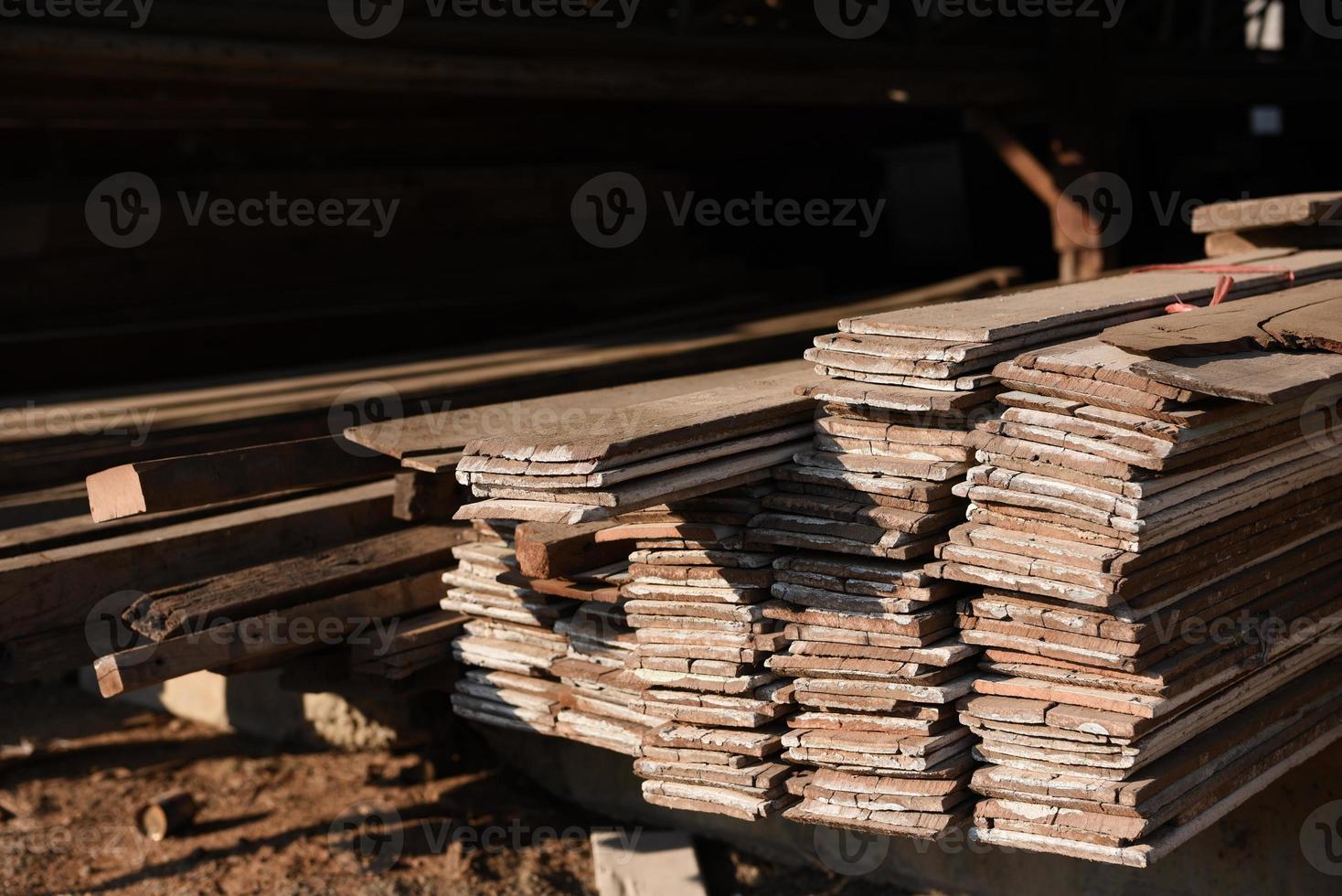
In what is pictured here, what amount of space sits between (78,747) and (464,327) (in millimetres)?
3379

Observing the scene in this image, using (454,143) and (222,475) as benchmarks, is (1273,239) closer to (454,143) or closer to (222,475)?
(222,475)

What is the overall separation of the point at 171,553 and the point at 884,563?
8.66 ft

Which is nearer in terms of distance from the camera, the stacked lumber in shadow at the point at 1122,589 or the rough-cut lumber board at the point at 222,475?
the stacked lumber in shadow at the point at 1122,589

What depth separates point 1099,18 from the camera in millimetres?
8812

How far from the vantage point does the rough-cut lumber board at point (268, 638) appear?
444 centimetres

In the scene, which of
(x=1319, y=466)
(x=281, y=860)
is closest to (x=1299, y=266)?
(x=1319, y=466)

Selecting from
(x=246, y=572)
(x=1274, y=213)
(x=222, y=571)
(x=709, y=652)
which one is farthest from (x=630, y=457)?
(x=1274, y=213)

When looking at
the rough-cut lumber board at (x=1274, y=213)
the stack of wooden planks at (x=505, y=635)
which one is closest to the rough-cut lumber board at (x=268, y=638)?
the stack of wooden planks at (x=505, y=635)

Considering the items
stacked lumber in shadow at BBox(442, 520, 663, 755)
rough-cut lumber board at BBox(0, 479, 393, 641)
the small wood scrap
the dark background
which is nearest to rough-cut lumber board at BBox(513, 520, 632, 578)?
stacked lumber in shadow at BBox(442, 520, 663, 755)

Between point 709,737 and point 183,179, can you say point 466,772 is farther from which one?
point 183,179

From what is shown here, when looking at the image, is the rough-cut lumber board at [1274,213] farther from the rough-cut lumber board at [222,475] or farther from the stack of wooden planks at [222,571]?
the rough-cut lumber board at [222,475]

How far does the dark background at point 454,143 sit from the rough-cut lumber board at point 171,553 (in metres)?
2.34

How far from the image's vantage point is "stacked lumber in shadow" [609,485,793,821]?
4.15 metres

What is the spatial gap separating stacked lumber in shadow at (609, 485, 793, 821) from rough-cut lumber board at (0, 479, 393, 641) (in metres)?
1.54
